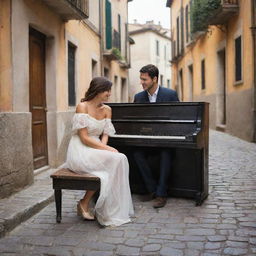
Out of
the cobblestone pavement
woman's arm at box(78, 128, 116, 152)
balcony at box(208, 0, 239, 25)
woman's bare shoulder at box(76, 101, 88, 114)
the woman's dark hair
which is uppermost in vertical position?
balcony at box(208, 0, 239, 25)

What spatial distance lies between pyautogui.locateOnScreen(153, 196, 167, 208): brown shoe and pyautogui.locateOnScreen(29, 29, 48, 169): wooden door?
2.89 meters

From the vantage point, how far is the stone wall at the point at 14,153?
509cm

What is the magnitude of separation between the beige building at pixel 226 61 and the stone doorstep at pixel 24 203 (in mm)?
6915

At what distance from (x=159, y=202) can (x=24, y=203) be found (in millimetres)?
1646

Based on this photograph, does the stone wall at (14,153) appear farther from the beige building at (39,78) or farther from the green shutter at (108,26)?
the green shutter at (108,26)

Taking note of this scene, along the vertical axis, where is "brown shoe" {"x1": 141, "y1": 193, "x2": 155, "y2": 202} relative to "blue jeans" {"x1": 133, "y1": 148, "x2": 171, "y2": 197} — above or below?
below

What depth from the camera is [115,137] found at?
500 centimetres

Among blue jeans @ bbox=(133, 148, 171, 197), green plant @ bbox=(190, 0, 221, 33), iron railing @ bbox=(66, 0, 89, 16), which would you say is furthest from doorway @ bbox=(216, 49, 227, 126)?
blue jeans @ bbox=(133, 148, 171, 197)

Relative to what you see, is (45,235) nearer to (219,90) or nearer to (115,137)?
(115,137)

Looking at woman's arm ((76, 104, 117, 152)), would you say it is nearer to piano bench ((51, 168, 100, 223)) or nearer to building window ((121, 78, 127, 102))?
piano bench ((51, 168, 100, 223))

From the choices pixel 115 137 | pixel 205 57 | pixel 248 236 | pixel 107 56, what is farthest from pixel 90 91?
pixel 205 57

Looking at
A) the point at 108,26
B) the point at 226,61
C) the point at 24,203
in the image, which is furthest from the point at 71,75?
the point at 226,61

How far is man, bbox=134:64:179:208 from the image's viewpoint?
4.93 m

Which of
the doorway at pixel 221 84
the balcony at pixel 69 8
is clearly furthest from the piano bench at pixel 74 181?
the doorway at pixel 221 84
